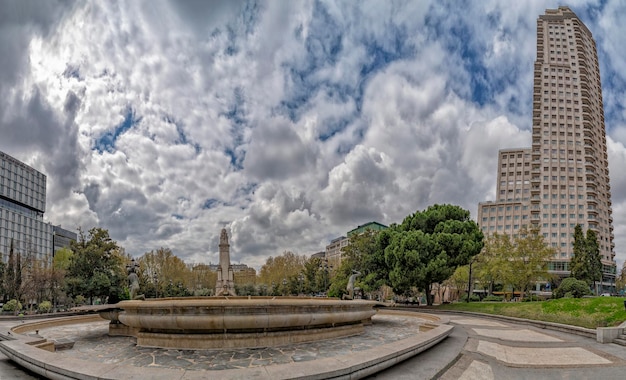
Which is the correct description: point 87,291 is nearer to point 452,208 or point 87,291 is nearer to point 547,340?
point 452,208

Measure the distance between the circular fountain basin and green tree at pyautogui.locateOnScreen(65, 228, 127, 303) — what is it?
25449 millimetres

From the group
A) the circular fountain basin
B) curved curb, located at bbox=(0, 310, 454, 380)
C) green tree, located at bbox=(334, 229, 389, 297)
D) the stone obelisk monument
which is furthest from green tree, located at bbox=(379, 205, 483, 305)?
curved curb, located at bbox=(0, 310, 454, 380)

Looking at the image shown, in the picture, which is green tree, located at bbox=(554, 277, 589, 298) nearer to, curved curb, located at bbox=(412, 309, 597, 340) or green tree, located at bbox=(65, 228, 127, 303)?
curved curb, located at bbox=(412, 309, 597, 340)

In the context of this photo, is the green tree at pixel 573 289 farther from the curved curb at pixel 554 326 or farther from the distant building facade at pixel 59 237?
the distant building facade at pixel 59 237

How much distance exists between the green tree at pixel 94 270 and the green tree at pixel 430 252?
2286cm

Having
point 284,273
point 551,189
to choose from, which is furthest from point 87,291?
point 551,189

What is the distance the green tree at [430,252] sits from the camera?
2975cm

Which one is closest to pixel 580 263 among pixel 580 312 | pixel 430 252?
pixel 430 252

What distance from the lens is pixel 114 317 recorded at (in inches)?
550

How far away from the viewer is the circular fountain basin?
400 inches

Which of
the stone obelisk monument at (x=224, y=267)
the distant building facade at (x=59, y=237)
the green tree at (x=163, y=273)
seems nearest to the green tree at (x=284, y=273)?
the green tree at (x=163, y=273)

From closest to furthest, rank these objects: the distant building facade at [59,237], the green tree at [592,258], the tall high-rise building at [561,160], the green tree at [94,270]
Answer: the green tree at [94,270] → the green tree at [592,258] → the tall high-rise building at [561,160] → the distant building facade at [59,237]

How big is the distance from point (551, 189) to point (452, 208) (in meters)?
66.1

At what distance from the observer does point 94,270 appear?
34.8m
